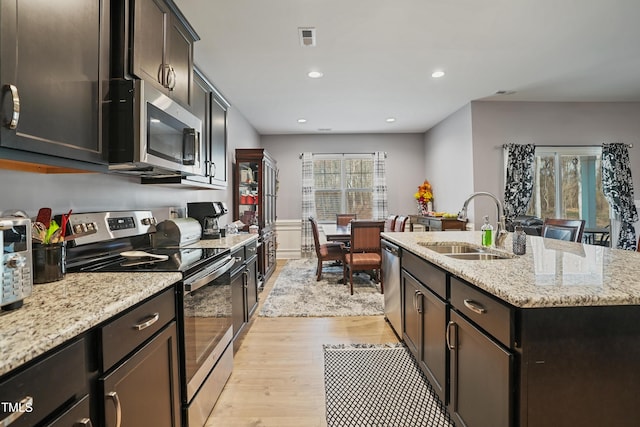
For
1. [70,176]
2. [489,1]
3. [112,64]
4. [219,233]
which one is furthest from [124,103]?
[489,1]

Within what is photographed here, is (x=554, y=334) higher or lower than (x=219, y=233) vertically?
lower

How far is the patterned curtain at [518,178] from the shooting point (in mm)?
4430

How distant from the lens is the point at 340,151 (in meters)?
6.31

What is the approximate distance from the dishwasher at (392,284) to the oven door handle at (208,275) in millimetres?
1287

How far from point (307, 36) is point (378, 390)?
9.15ft

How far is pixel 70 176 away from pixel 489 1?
2.93 metres

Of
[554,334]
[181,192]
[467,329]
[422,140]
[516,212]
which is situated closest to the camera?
[554,334]

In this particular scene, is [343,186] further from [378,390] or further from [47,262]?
[47,262]

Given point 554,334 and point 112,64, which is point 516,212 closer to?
point 554,334

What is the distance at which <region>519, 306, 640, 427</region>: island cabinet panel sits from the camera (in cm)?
93

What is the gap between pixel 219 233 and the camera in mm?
2820

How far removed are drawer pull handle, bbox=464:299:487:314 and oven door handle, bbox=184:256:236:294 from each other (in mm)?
1211

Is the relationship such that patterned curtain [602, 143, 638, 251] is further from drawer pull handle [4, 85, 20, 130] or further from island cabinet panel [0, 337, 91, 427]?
drawer pull handle [4, 85, 20, 130]

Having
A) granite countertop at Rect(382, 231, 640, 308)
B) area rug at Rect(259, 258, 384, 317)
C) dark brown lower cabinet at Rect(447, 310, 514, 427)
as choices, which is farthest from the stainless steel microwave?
area rug at Rect(259, 258, 384, 317)
